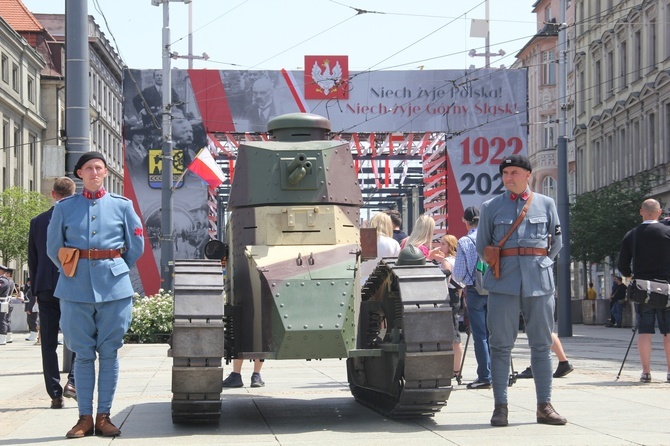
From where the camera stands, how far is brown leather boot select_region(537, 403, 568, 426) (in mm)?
8773

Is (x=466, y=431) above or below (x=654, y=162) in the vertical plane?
below

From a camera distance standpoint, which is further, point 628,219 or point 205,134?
point 628,219

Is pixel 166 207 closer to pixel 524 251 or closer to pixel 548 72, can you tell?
pixel 524 251

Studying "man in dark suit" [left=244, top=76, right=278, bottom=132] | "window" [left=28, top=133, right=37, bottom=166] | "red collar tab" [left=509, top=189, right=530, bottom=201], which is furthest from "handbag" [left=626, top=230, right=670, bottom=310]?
"window" [left=28, top=133, right=37, bottom=166]

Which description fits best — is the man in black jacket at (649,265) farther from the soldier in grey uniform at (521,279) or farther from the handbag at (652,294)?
the soldier in grey uniform at (521,279)

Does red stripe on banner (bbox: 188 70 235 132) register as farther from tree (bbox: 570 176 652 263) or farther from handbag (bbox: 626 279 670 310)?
handbag (bbox: 626 279 670 310)

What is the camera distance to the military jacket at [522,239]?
894 cm

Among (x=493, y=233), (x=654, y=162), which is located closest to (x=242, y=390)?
(x=493, y=233)

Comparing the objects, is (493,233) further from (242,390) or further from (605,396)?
(242,390)

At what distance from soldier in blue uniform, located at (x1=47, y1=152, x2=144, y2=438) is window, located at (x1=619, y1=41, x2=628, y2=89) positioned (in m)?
42.9

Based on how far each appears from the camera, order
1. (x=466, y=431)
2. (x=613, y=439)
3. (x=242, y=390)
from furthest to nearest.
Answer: (x=242, y=390), (x=466, y=431), (x=613, y=439)

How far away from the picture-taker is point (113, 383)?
8633 mm

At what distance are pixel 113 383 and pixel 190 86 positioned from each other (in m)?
27.7

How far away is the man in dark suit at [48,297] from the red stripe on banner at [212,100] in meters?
24.3
